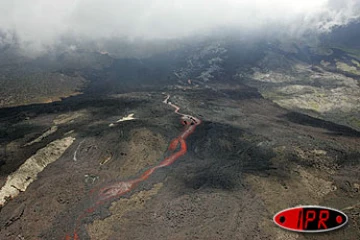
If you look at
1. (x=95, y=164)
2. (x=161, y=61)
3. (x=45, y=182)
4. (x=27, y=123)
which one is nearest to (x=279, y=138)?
(x=95, y=164)

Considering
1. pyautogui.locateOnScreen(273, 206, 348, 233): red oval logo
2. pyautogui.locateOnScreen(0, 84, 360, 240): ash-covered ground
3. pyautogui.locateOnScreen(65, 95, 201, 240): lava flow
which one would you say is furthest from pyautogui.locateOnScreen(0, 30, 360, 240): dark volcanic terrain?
pyautogui.locateOnScreen(273, 206, 348, 233): red oval logo

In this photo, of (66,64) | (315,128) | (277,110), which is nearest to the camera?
(315,128)

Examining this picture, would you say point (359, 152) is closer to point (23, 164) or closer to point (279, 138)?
point (279, 138)

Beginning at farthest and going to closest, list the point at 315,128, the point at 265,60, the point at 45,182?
the point at 265,60 < the point at 315,128 < the point at 45,182

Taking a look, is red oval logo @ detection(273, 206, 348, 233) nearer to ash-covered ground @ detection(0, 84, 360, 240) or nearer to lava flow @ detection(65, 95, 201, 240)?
ash-covered ground @ detection(0, 84, 360, 240)

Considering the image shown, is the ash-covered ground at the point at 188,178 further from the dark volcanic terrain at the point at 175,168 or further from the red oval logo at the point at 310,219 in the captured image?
the red oval logo at the point at 310,219

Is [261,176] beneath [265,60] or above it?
above

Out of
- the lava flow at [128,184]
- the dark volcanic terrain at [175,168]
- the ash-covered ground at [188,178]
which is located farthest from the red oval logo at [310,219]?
the lava flow at [128,184]
